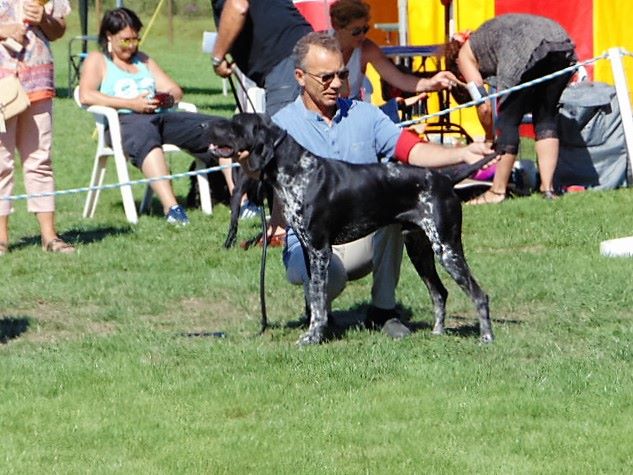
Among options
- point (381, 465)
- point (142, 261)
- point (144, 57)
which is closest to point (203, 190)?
point (144, 57)

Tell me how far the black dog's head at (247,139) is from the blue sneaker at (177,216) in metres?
4.61

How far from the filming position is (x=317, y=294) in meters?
6.23

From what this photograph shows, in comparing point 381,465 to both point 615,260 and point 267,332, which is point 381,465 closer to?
point 267,332

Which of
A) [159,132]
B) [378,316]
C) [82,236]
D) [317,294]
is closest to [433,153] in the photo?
[317,294]

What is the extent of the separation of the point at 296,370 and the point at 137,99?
544 cm

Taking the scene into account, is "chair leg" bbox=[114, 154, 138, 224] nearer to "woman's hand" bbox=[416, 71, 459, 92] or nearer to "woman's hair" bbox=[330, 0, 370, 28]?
"woman's hair" bbox=[330, 0, 370, 28]

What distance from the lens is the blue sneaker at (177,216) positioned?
34.7 ft

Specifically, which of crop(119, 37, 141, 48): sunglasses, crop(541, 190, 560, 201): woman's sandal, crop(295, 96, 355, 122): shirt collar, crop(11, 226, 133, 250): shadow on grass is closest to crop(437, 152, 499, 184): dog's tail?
crop(295, 96, 355, 122): shirt collar

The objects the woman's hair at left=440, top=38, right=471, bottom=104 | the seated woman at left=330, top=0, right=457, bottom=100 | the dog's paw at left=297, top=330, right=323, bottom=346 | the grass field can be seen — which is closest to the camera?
the grass field

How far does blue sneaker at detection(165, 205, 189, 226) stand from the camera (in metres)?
10.6

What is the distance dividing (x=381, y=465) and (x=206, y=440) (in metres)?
0.68

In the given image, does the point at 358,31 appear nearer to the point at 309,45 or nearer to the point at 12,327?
the point at 309,45

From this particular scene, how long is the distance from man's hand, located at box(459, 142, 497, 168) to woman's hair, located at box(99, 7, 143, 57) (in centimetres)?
513

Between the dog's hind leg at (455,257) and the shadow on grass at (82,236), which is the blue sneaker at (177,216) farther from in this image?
the dog's hind leg at (455,257)
